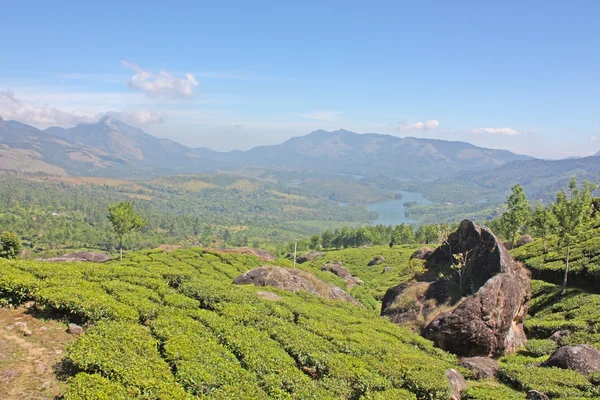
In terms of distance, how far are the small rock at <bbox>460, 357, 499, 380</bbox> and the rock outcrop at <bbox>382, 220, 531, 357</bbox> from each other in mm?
1703

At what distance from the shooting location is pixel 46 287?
18.0m

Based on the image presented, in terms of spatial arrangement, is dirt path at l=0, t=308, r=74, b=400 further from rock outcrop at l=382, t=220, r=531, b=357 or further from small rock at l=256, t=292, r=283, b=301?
rock outcrop at l=382, t=220, r=531, b=357

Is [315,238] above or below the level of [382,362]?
below

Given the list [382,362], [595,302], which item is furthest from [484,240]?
[382,362]

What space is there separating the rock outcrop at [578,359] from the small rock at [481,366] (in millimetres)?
2946

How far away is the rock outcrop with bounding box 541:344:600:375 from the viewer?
18.5 meters

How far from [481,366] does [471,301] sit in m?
4.67

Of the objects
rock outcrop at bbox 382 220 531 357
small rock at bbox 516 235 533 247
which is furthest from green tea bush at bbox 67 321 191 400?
small rock at bbox 516 235 533 247

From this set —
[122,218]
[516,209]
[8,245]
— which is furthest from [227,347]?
[516,209]

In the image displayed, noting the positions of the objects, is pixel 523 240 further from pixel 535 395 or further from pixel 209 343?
pixel 209 343

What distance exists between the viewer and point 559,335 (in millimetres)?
25062

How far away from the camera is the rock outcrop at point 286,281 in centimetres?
3075

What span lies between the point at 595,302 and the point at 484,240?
9343 mm

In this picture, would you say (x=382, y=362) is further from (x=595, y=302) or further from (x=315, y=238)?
(x=315, y=238)
